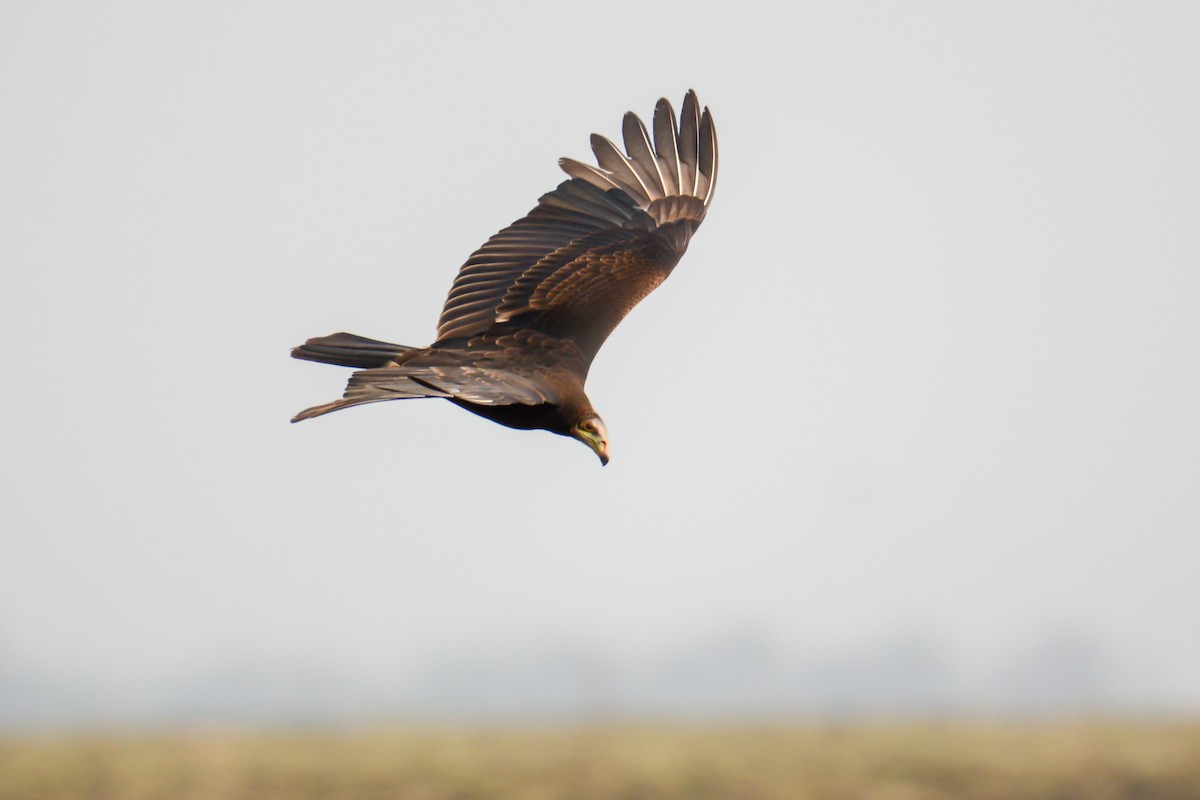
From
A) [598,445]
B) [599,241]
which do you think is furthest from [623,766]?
[598,445]

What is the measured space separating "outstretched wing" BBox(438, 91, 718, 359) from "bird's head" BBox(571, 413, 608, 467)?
838mm

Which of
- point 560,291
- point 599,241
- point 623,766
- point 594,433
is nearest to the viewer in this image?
point 594,433

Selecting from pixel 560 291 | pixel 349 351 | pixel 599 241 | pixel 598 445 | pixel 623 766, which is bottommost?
pixel 623 766

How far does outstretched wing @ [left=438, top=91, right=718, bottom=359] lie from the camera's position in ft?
30.1

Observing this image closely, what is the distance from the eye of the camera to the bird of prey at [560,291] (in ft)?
25.8

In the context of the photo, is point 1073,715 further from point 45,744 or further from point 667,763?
point 45,744

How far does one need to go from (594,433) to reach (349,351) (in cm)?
133

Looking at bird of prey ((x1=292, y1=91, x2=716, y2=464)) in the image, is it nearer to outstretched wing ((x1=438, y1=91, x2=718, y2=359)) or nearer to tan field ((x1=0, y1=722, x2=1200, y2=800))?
outstretched wing ((x1=438, y1=91, x2=718, y2=359))

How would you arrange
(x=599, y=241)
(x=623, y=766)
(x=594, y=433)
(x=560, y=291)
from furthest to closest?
(x=623, y=766)
(x=599, y=241)
(x=560, y=291)
(x=594, y=433)

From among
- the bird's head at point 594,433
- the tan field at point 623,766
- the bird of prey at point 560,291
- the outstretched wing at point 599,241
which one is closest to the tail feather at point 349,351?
the bird of prey at point 560,291

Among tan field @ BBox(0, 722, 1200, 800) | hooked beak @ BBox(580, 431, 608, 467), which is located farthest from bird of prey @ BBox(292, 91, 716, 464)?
tan field @ BBox(0, 722, 1200, 800)

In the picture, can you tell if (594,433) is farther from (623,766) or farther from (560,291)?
(623,766)

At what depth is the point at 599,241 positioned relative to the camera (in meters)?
10.0

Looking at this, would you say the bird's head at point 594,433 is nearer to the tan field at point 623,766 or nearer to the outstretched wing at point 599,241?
the outstretched wing at point 599,241
